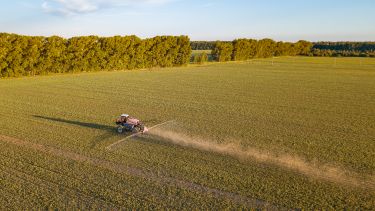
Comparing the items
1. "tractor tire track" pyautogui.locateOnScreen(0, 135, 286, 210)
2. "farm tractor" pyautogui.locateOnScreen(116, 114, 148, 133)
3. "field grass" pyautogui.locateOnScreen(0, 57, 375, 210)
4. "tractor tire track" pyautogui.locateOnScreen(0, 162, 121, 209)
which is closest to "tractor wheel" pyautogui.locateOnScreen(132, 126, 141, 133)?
"farm tractor" pyautogui.locateOnScreen(116, 114, 148, 133)

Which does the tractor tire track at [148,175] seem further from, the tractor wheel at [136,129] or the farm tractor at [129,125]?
the tractor wheel at [136,129]

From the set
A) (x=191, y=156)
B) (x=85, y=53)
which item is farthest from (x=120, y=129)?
(x=85, y=53)

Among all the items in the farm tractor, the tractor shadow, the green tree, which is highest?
the green tree

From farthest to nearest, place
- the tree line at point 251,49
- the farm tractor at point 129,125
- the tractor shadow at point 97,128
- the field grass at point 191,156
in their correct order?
1. the tree line at point 251,49
2. the farm tractor at point 129,125
3. the tractor shadow at point 97,128
4. the field grass at point 191,156

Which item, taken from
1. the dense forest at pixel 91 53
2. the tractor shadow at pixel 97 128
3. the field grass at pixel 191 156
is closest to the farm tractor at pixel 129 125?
the tractor shadow at pixel 97 128

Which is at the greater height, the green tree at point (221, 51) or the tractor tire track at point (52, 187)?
the green tree at point (221, 51)

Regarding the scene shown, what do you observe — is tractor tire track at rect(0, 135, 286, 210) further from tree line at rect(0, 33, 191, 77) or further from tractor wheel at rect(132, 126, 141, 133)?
tree line at rect(0, 33, 191, 77)

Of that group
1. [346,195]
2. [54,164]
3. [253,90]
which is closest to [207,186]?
[346,195]
